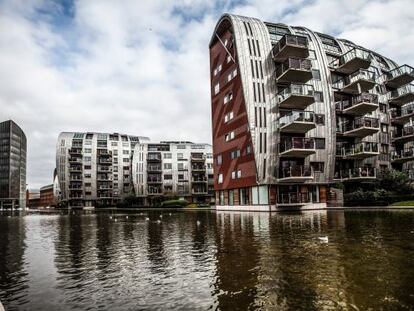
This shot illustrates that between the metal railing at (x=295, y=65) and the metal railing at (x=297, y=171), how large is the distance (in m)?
11.7

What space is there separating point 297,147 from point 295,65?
32.0ft

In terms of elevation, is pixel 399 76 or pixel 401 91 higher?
pixel 399 76

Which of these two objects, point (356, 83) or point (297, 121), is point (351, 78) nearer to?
point (356, 83)

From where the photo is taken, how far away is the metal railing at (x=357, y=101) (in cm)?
4660

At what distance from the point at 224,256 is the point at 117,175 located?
109 meters

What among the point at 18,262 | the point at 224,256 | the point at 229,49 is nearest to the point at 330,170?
the point at 229,49

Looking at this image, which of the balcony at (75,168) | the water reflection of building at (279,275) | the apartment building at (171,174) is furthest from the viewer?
the balcony at (75,168)

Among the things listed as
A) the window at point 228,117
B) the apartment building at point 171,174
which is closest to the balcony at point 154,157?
the apartment building at point 171,174

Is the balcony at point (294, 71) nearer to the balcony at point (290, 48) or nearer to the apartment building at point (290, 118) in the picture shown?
the apartment building at point (290, 118)

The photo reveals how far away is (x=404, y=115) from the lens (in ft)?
181

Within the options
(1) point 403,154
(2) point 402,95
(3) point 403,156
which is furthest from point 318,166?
(2) point 402,95

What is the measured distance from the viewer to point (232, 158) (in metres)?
49.2

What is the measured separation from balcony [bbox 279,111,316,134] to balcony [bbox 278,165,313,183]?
15.0ft

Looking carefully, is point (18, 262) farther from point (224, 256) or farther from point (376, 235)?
point (376, 235)
